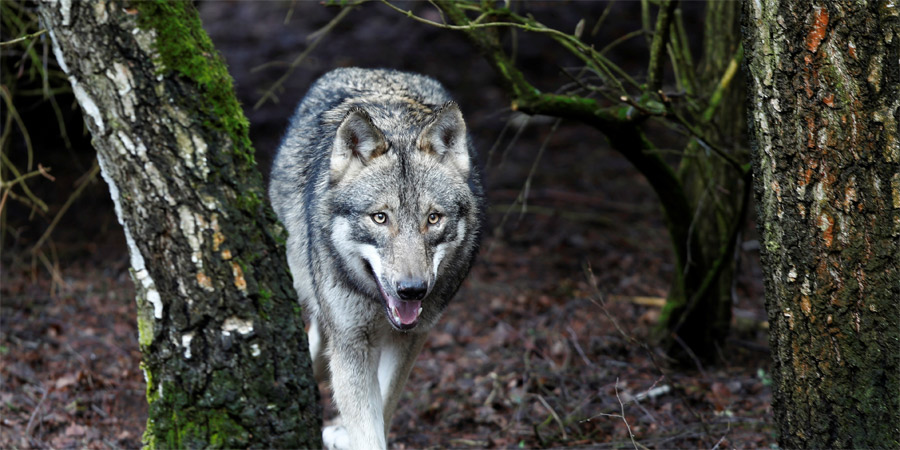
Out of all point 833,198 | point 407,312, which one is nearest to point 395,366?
point 407,312

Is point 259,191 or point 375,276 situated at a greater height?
point 259,191

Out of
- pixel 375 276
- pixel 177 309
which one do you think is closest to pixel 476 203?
pixel 375 276

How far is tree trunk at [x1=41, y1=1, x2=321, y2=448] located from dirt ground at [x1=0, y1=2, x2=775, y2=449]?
79.9 inches

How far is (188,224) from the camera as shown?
2.94 m

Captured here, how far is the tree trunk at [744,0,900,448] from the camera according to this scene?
321 centimetres

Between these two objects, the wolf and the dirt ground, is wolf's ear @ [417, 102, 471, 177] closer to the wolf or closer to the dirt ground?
the wolf

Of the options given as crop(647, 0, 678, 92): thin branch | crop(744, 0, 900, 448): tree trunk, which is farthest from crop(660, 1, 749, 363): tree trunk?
crop(744, 0, 900, 448): tree trunk

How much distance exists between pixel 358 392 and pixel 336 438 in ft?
1.40

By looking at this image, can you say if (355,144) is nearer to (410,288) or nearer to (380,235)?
(380,235)

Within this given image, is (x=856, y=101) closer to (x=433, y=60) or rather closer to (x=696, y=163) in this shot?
(x=696, y=163)

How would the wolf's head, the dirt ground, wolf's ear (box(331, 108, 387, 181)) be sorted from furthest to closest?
the dirt ground → wolf's ear (box(331, 108, 387, 181)) → the wolf's head

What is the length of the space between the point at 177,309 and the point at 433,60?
11.0m

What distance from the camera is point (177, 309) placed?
2.98 meters

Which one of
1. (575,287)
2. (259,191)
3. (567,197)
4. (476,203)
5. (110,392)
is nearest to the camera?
(259,191)
